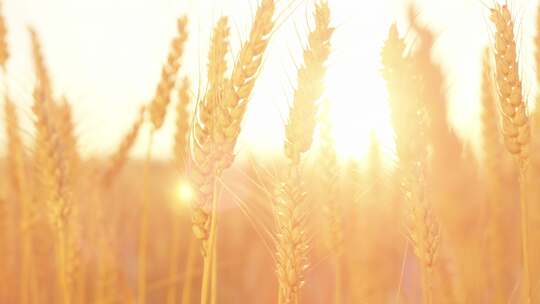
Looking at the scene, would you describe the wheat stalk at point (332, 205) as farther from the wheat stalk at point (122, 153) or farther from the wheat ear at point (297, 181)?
the wheat stalk at point (122, 153)

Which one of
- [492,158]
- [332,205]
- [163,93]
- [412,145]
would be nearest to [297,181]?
[412,145]

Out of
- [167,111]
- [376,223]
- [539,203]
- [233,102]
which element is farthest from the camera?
[376,223]

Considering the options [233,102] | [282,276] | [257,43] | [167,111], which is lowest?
[282,276]

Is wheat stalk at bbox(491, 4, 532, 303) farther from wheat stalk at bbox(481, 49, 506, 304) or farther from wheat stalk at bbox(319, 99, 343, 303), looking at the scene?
wheat stalk at bbox(481, 49, 506, 304)

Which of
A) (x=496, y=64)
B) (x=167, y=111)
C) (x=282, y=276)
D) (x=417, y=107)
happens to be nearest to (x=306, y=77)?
(x=417, y=107)

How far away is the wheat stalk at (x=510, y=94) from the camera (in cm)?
157

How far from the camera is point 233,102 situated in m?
1.31

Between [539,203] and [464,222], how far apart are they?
139 centimetres

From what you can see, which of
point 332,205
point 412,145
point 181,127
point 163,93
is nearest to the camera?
point 412,145

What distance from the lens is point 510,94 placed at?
1578 millimetres

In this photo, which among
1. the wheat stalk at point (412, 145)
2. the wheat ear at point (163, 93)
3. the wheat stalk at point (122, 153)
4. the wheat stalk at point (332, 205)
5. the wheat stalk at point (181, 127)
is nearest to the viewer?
the wheat stalk at point (412, 145)

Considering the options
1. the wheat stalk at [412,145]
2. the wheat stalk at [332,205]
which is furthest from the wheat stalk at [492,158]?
the wheat stalk at [412,145]

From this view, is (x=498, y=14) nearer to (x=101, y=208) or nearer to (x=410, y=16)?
(x=410, y=16)

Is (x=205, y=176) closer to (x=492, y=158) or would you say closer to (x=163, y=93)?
(x=163, y=93)
